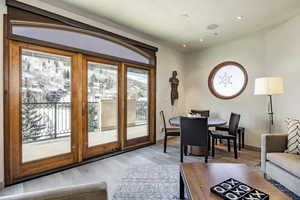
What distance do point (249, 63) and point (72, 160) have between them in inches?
177

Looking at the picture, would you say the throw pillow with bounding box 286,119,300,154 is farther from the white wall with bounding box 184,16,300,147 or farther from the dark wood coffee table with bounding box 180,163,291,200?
the white wall with bounding box 184,16,300,147

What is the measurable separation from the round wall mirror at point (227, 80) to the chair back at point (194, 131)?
2013mm

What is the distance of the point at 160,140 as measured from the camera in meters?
4.91

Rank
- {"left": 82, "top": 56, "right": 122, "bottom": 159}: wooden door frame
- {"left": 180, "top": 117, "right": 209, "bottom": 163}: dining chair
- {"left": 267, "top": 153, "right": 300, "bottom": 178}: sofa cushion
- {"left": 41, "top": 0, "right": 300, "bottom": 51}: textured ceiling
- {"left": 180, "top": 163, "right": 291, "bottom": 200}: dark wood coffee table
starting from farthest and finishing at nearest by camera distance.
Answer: {"left": 82, "top": 56, "right": 122, "bottom": 159}: wooden door frame, {"left": 180, "top": 117, "right": 209, "bottom": 163}: dining chair, {"left": 41, "top": 0, "right": 300, "bottom": 51}: textured ceiling, {"left": 267, "top": 153, "right": 300, "bottom": 178}: sofa cushion, {"left": 180, "top": 163, "right": 291, "bottom": 200}: dark wood coffee table

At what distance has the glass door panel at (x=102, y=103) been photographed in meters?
3.46

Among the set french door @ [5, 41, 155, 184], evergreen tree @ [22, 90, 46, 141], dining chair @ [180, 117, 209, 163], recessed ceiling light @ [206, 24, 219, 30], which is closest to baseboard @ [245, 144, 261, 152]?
dining chair @ [180, 117, 209, 163]

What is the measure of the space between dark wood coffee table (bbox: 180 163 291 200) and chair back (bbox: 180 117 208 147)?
44.5 inches

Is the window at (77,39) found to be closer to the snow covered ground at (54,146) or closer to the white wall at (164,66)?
the white wall at (164,66)

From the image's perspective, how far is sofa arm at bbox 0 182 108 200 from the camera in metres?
0.96

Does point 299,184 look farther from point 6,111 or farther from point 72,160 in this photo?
point 6,111

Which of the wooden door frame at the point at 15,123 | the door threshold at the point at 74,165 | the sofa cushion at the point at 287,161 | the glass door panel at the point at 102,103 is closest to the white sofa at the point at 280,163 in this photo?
the sofa cushion at the point at 287,161

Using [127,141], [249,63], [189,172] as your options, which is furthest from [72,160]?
[249,63]

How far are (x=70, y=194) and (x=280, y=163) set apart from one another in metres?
2.48

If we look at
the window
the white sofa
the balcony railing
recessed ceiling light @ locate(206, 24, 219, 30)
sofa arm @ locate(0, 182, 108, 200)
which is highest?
recessed ceiling light @ locate(206, 24, 219, 30)
